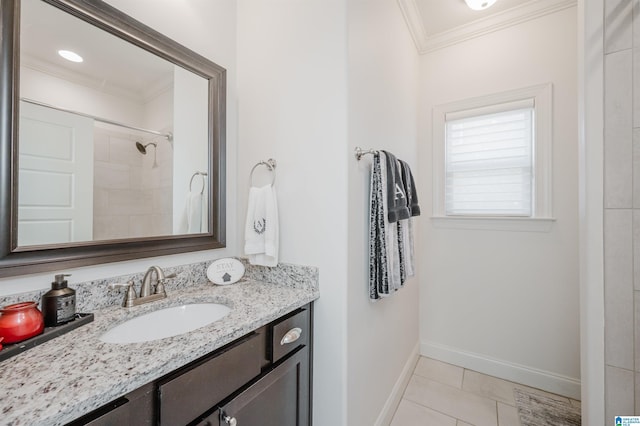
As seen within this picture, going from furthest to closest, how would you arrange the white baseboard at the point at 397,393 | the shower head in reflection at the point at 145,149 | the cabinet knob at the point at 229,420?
1. the white baseboard at the point at 397,393
2. the shower head in reflection at the point at 145,149
3. the cabinet knob at the point at 229,420

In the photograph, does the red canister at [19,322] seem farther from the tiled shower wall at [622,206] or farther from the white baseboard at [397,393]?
the tiled shower wall at [622,206]

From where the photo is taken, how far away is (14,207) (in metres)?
0.81

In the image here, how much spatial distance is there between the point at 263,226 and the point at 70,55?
95 cm

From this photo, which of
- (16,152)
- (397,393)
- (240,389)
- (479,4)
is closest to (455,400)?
(397,393)

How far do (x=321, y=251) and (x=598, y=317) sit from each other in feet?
3.54

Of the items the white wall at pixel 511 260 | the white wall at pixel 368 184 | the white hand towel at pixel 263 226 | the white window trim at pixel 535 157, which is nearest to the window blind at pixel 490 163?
the white window trim at pixel 535 157

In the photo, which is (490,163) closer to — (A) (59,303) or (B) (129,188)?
(B) (129,188)

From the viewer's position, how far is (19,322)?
0.70 meters

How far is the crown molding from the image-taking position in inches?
70.2

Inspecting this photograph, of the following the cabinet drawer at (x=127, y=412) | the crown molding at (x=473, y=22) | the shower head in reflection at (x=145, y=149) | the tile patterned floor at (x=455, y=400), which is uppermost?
the crown molding at (x=473, y=22)

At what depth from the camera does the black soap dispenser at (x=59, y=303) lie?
79cm

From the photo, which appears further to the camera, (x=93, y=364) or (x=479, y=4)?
(x=479, y=4)

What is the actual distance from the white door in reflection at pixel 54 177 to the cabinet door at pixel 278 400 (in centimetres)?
80

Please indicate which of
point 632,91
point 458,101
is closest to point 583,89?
point 632,91
